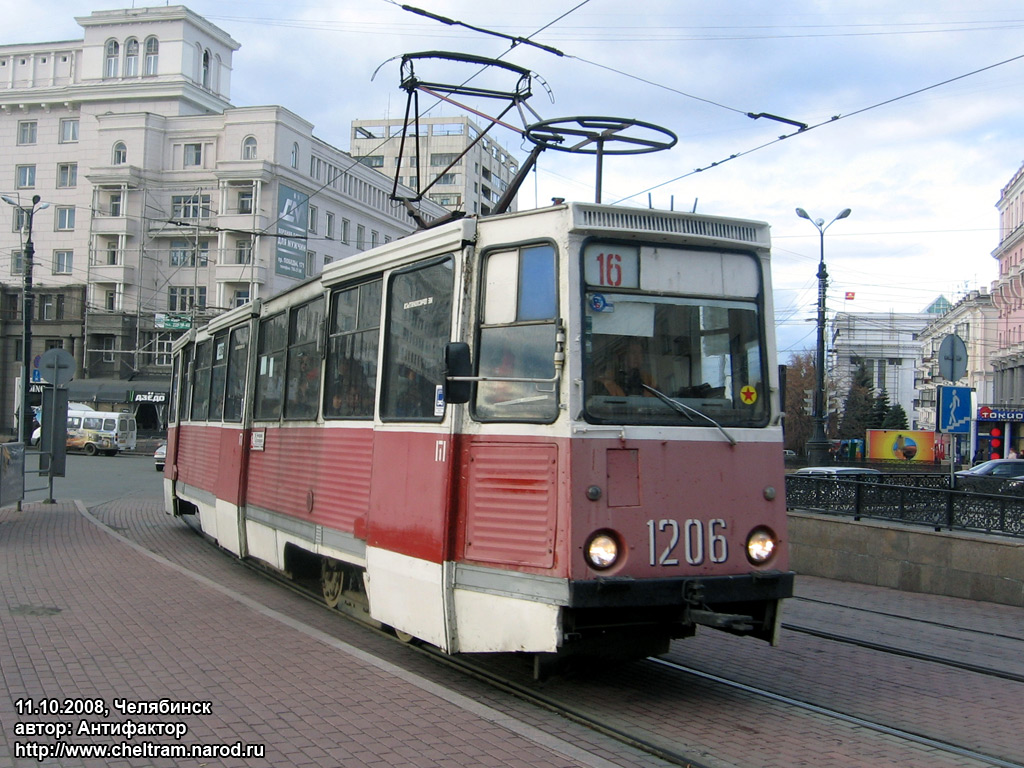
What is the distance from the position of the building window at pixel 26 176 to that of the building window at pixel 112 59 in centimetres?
875

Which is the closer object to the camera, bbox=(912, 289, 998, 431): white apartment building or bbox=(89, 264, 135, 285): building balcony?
bbox=(89, 264, 135, 285): building balcony

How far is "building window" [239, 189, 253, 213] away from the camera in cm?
5985

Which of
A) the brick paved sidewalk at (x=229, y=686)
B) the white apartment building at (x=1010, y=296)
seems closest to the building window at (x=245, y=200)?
the white apartment building at (x=1010, y=296)

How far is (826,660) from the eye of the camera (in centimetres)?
823

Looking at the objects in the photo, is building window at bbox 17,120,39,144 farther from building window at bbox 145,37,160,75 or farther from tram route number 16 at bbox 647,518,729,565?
tram route number 16 at bbox 647,518,729,565

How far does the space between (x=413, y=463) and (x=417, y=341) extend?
2.97 ft

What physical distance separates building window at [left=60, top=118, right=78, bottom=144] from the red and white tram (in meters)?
67.5

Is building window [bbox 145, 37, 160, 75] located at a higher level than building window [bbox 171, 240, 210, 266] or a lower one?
higher

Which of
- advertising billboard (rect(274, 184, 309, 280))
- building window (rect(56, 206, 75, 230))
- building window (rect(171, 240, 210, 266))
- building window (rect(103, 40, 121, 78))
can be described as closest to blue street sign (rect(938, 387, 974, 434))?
advertising billboard (rect(274, 184, 309, 280))

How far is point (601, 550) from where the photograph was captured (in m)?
6.04

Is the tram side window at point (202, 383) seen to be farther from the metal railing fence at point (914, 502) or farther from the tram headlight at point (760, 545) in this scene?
the tram headlight at point (760, 545)

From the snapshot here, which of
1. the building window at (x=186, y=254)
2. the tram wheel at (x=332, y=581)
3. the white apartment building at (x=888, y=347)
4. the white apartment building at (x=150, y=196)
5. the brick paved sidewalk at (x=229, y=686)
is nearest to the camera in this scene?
the brick paved sidewalk at (x=229, y=686)

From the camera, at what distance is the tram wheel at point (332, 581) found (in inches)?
368

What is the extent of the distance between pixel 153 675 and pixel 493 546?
2.53 meters
